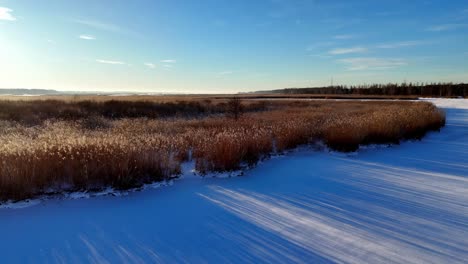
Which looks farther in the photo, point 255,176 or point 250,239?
point 255,176

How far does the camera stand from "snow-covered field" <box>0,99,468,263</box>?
3271mm

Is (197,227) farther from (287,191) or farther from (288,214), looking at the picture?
(287,191)

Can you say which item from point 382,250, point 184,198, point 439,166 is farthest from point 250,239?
point 439,166

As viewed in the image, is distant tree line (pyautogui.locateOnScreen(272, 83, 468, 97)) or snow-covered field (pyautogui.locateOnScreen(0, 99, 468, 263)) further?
distant tree line (pyautogui.locateOnScreen(272, 83, 468, 97))

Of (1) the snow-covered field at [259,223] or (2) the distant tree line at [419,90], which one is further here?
(2) the distant tree line at [419,90]

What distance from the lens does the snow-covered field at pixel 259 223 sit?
327cm

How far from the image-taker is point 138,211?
14.8 ft

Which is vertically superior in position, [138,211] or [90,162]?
[90,162]

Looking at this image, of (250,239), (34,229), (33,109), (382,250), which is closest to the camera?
(382,250)

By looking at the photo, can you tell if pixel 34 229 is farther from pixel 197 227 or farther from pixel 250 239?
pixel 250 239

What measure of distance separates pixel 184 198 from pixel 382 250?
3047 millimetres

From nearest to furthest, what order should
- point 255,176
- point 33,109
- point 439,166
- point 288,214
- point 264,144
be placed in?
1. point 288,214
2. point 255,176
3. point 439,166
4. point 264,144
5. point 33,109

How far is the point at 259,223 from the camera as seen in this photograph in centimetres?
405

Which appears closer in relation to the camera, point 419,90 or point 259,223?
point 259,223
